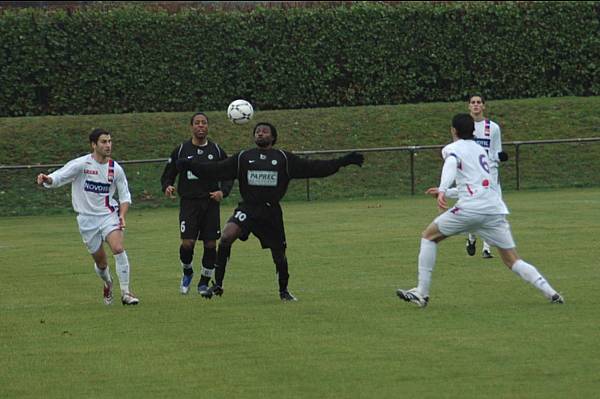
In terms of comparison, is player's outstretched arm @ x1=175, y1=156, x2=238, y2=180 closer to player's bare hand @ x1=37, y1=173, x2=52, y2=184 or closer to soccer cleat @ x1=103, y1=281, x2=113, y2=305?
player's bare hand @ x1=37, y1=173, x2=52, y2=184

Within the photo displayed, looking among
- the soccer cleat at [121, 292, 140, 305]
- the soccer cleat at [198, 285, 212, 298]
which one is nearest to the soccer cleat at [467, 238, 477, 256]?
the soccer cleat at [198, 285, 212, 298]

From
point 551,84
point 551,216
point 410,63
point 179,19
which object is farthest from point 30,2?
point 551,216

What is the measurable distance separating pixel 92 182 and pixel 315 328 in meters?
3.33

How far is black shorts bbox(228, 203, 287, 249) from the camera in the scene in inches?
538

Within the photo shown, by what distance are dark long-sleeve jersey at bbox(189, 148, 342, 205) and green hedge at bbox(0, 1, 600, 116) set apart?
22.7 metres

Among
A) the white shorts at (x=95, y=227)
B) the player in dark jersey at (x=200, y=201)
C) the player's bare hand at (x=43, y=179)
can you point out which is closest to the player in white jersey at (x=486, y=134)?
the player in dark jersey at (x=200, y=201)

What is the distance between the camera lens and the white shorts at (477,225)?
1252cm

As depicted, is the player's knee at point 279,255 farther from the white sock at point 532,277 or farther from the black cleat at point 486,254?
the black cleat at point 486,254

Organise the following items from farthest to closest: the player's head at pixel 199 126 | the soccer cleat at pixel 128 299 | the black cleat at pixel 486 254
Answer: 1. the black cleat at pixel 486 254
2. the player's head at pixel 199 126
3. the soccer cleat at pixel 128 299

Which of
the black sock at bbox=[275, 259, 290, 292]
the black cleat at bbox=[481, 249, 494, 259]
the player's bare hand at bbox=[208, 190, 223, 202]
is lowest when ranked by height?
the black cleat at bbox=[481, 249, 494, 259]

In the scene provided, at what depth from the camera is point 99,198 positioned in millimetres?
13773

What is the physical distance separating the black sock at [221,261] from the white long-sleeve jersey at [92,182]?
1166mm

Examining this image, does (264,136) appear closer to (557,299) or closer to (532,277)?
(532,277)

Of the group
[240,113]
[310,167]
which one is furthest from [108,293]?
[240,113]
